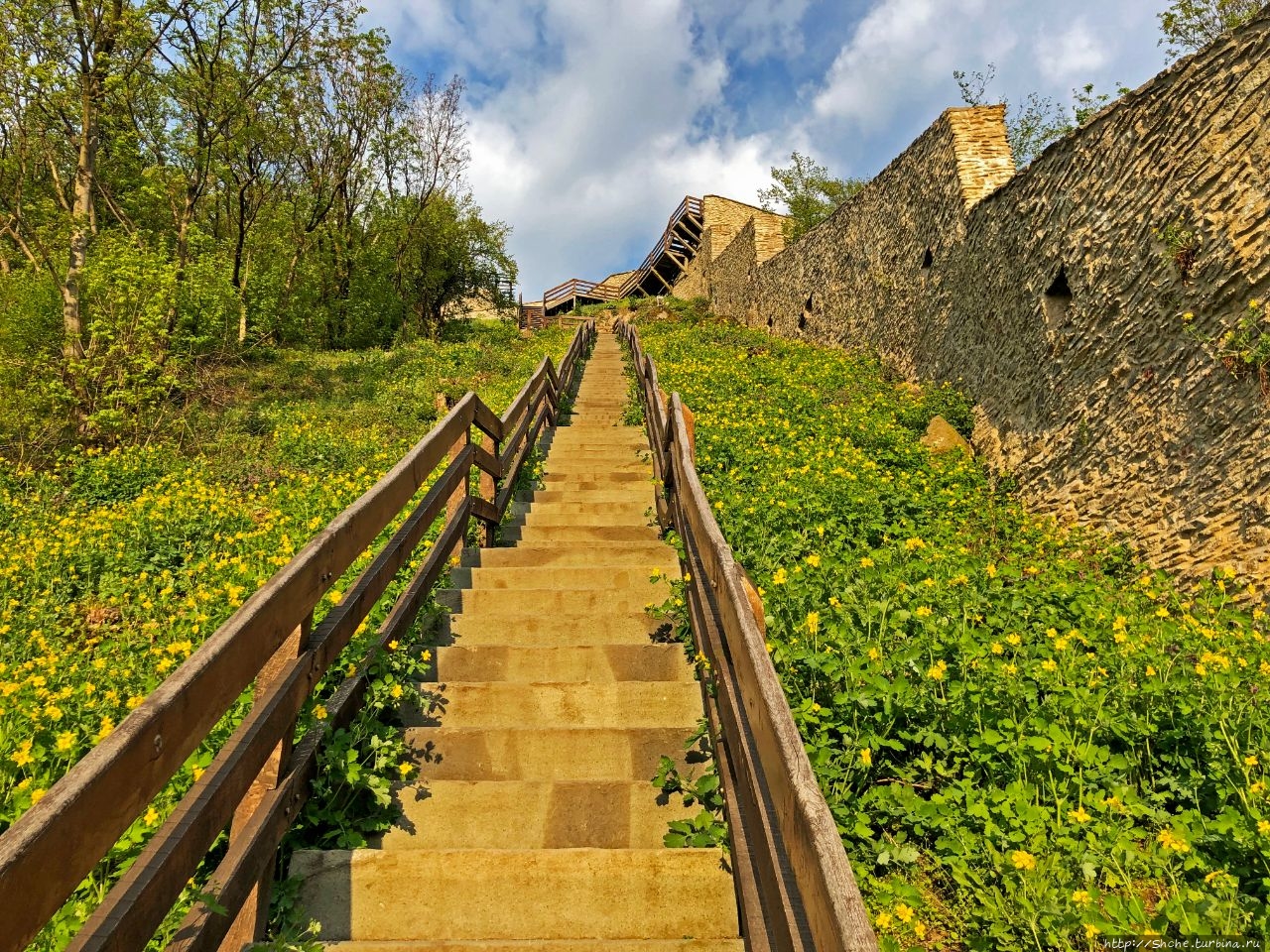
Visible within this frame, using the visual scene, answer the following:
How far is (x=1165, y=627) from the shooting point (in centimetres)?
367

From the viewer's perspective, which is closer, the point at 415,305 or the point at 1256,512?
the point at 1256,512

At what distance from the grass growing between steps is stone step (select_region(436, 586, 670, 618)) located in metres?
0.85

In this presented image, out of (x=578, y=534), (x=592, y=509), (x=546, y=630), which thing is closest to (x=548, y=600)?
(x=546, y=630)

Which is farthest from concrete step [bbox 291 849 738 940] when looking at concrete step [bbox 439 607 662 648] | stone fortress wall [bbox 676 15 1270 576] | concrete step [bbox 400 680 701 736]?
stone fortress wall [bbox 676 15 1270 576]

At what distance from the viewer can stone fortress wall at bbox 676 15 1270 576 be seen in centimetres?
473

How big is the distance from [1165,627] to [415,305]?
2585 centimetres

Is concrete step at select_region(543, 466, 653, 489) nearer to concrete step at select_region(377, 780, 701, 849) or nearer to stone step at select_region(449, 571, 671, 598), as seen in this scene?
stone step at select_region(449, 571, 671, 598)

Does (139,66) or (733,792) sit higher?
(139,66)

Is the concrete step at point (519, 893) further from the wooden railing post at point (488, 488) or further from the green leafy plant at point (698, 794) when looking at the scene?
the wooden railing post at point (488, 488)

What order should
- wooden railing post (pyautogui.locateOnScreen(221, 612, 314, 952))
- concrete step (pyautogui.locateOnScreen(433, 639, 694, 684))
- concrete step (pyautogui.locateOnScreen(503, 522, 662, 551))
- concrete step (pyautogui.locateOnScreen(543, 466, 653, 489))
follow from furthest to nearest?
concrete step (pyautogui.locateOnScreen(543, 466, 653, 489)) → concrete step (pyautogui.locateOnScreen(503, 522, 662, 551)) → concrete step (pyautogui.locateOnScreen(433, 639, 694, 684)) → wooden railing post (pyautogui.locateOnScreen(221, 612, 314, 952))

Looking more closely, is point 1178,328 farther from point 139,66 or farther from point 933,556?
point 139,66

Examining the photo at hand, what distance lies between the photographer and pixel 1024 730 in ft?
9.89

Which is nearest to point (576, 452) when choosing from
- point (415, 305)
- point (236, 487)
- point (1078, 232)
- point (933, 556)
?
point (236, 487)

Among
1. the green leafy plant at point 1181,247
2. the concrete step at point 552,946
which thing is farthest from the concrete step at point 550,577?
the green leafy plant at point 1181,247
